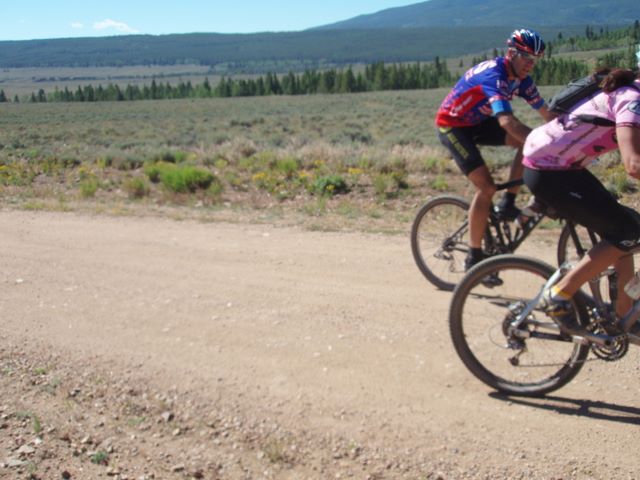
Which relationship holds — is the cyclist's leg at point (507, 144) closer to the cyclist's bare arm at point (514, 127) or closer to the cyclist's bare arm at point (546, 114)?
the cyclist's bare arm at point (546, 114)

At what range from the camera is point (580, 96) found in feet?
11.9

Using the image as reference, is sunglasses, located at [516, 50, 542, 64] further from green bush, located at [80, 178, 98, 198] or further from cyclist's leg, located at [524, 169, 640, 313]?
green bush, located at [80, 178, 98, 198]

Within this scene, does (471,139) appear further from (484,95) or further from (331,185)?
(331,185)

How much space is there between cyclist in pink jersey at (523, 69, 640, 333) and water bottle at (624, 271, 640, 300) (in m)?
0.06

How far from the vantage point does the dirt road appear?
138 inches

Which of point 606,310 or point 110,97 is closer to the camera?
point 606,310

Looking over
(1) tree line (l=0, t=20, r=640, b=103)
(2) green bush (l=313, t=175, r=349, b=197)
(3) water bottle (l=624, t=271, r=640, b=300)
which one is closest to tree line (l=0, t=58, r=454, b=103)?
(1) tree line (l=0, t=20, r=640, b=103)

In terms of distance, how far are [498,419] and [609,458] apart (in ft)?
1.95

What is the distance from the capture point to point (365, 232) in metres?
7.82

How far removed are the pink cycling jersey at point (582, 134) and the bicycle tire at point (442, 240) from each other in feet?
6.48

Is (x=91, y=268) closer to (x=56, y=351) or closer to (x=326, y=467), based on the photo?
(x=56, y=351)

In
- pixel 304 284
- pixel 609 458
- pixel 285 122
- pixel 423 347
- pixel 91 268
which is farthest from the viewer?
pixel 285 122

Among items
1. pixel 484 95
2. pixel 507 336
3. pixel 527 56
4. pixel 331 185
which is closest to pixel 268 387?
pixel 507 336

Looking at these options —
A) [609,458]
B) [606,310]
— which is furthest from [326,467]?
[606,310]
